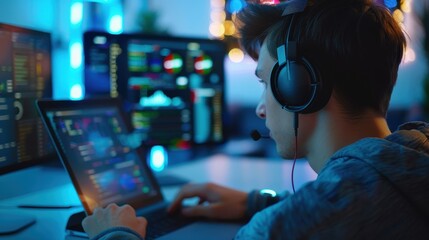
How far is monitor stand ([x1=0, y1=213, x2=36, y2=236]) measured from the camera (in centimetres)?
94

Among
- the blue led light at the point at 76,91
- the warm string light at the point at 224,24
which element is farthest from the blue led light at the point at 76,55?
the warm string light at the point at 224,24

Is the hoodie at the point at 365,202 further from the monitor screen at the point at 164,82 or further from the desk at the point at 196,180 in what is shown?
the monitor screen at the point at 164,82

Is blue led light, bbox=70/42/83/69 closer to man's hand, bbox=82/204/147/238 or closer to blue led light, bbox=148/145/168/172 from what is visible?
blue led light, bbox=148/145/168/172

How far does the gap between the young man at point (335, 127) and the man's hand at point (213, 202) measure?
21cm

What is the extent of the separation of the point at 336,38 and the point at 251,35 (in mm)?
222

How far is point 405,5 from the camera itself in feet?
10.8

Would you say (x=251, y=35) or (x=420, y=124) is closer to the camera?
(x=420, y=124)

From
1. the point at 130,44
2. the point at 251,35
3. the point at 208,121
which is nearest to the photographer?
the point at 251,35

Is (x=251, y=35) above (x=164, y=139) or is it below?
above

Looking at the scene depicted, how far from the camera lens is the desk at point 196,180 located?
1.00m

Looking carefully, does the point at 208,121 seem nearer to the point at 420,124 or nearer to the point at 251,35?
the point at 251,35

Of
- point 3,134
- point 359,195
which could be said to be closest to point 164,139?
point 3,134

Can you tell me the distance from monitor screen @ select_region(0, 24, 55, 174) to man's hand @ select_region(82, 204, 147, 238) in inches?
8.6

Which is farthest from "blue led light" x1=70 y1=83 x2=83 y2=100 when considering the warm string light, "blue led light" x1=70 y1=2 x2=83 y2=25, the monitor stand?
the warm string light
